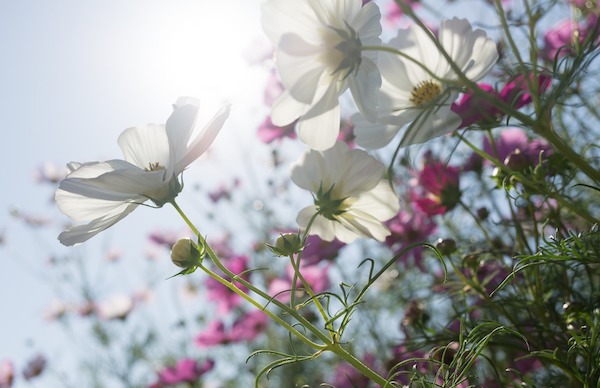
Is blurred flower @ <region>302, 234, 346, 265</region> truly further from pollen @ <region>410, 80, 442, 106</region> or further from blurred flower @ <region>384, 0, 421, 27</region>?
blurred flower @ <region>384, 0, 421, 27</region>

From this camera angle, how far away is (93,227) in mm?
367

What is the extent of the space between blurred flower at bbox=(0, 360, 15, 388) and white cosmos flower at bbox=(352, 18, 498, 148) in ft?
6.33

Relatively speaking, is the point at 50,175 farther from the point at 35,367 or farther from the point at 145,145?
the point at 145,145

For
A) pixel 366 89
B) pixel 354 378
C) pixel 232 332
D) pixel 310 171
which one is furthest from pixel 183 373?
pixel 366 89

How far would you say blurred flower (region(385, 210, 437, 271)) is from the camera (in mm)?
761

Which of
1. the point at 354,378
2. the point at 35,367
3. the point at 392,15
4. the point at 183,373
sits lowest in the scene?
the point at 354,378

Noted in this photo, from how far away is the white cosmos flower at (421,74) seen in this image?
37 cm

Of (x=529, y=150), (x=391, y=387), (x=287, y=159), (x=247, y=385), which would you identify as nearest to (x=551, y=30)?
(x=529, y=150)

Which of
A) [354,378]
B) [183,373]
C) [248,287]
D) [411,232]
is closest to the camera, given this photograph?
[248,287]

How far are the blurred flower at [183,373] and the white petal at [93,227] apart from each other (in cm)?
98

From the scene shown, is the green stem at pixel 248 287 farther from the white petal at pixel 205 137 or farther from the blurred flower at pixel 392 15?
the blurred flower at pixel 392 15

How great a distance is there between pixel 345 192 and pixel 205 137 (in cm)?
11

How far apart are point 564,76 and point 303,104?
150 millimetres

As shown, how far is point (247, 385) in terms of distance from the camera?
5.84ft
